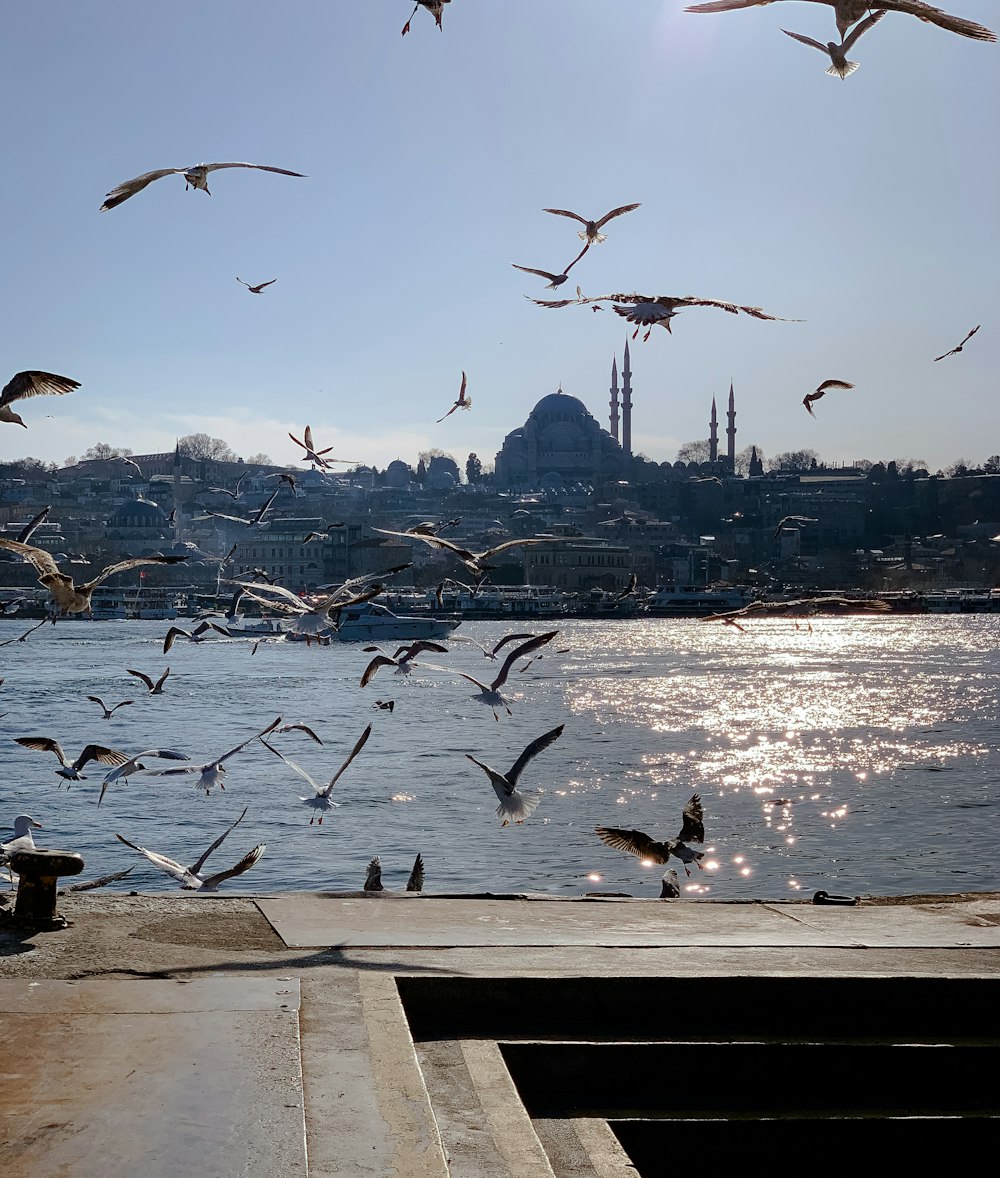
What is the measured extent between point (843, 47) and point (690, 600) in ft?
242

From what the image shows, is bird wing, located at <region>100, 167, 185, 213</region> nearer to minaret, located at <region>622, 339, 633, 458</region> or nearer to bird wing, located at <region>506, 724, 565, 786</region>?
bird wing, located at <region>506, 724, 565, 786</region>

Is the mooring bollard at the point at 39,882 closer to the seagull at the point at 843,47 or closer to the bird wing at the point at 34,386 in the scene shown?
the bird wing at the point at 34,386

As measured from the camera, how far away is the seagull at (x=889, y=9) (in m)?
2.30

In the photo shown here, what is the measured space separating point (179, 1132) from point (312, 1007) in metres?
0.67

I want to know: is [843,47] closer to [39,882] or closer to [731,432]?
[39,882]

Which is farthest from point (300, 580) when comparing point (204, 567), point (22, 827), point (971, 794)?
point (22, 827)

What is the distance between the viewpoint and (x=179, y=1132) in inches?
91.2

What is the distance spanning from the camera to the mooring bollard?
3605 millimetres

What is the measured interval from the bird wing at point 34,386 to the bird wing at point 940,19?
1.89 metres

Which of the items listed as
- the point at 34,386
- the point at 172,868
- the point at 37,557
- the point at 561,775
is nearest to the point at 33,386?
the point at 34,386

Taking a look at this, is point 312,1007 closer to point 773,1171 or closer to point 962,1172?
point 773,1171

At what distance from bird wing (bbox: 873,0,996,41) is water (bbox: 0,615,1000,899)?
6.60m

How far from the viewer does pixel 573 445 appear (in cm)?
11394

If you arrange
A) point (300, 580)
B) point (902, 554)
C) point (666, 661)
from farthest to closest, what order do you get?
point (902, 554), point (300, 580), point (666, 661)
